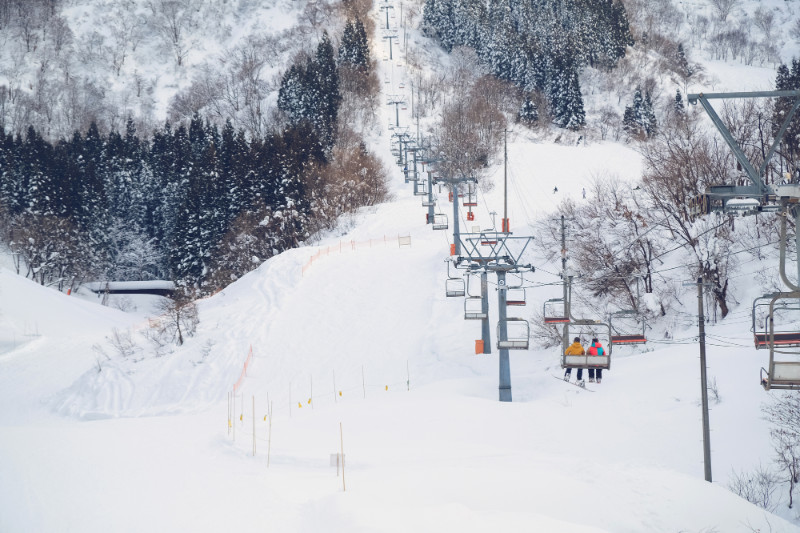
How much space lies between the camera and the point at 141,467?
16016 millimetres

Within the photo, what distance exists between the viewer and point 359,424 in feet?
68.5

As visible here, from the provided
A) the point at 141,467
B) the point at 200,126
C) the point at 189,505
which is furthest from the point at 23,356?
the point at 200,126

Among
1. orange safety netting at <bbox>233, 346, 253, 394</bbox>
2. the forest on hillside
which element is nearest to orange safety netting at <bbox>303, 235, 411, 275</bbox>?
the forest on hillside

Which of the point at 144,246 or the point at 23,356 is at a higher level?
the point at 144,246

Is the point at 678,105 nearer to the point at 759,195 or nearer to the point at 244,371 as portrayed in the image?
the point at 244,371

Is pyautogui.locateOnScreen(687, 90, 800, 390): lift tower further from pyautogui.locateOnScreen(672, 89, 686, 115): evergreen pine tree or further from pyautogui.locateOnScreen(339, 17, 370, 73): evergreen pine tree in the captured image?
pyautogui.locateOnScreen(672, 89, 686, 115): evergreen pine tree

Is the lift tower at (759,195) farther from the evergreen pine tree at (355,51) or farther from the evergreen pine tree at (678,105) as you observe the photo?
the evergreen pine tree at (678,105)

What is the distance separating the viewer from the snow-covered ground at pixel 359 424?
13891mm

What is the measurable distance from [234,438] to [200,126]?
64.8 m

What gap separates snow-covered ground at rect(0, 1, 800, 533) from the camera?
13.9m

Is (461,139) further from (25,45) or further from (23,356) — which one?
(25,45)

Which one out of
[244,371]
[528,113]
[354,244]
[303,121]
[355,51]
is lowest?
[244,371]

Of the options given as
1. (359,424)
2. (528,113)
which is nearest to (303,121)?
(528,113)

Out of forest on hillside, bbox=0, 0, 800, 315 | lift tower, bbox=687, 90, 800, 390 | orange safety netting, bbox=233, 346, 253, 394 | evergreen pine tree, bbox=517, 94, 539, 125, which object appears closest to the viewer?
lift tower, bbox=687, 90, 800, 390
